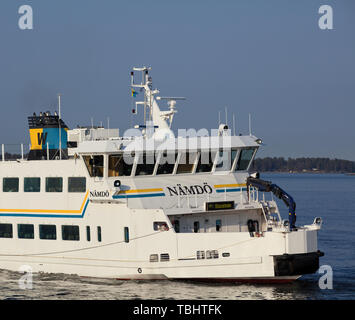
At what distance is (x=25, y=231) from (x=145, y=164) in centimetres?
538

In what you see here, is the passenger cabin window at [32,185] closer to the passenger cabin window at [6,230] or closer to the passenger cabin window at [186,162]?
the passenger cabin window at [6,230]

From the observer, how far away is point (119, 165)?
22.7m

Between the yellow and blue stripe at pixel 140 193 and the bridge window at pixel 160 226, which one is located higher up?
the yellow and blue stripe at pixel 140 193

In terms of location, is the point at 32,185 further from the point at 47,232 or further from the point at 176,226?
the point at 176,226

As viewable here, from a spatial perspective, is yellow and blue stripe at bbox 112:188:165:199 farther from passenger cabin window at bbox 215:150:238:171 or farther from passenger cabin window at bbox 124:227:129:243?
passenger cabin window at bbox 215:150:238:171

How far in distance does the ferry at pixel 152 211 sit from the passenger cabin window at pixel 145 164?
33 mm

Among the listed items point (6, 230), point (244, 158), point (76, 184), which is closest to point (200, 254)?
point (244, 158)

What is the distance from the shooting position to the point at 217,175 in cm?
2367

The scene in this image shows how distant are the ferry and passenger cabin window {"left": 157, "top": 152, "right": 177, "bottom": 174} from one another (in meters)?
0.04

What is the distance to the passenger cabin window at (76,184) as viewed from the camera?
2334 cm
